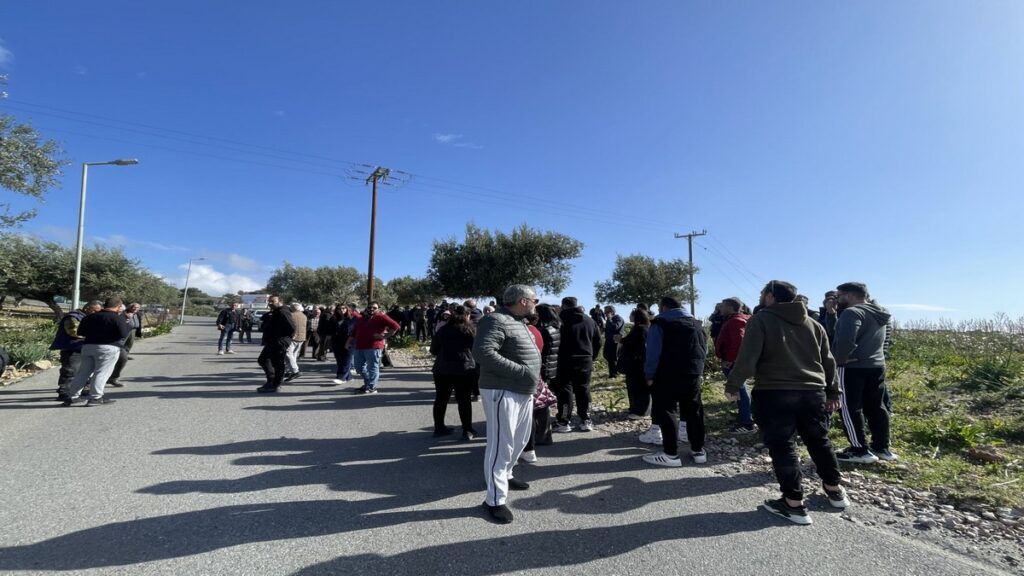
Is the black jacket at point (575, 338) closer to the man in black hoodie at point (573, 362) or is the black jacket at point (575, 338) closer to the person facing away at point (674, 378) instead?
the man in black hoodie at point (573, 362)

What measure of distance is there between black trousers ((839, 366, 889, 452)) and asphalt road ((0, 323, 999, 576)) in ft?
3.92

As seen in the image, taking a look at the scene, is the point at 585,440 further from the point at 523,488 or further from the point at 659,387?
the point at 523,488

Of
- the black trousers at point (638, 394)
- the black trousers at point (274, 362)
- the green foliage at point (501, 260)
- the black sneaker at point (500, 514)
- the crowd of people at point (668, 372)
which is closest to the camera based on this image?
the black sneaker at point (500, 514)

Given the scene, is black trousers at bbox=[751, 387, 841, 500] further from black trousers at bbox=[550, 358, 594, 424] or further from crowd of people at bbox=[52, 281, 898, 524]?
black trousers at bbox=[550, 358, 594, 424]

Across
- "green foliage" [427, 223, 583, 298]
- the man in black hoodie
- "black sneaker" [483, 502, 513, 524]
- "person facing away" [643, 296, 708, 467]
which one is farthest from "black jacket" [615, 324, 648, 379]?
"green foliage" [427, 223, 583, 298]

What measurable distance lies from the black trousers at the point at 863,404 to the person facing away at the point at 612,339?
363 cm

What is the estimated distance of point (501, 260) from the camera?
21.7m

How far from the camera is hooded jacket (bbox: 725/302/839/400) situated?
3.52 m

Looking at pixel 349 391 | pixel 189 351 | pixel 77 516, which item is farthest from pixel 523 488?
pixel 189 351

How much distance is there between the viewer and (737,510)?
357 cm

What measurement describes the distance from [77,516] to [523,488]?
3247mm

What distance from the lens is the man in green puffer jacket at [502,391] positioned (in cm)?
334

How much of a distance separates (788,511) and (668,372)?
160 centimetres

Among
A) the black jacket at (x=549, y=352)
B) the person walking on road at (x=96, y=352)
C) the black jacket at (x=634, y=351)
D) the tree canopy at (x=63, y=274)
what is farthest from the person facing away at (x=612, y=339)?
the tree canopy at (x=63, y=274)
